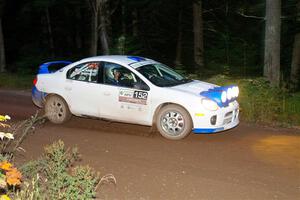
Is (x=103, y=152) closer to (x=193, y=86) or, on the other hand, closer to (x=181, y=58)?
(x=193, y=86)

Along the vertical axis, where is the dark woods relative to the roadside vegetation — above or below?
above

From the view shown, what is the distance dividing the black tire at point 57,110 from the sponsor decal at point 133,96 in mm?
1587

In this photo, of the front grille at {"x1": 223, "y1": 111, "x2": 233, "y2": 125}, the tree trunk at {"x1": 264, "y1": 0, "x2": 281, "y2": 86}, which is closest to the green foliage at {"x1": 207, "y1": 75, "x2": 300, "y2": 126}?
the tree trunk at {"x1": 264, "y1": 0, "x2": 281, "y2": 86}

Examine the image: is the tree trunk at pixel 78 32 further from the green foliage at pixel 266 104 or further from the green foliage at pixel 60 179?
the green foliage at pixel 60 179

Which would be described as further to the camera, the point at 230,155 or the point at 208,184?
the point at 230,155

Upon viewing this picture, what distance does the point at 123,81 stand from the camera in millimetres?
10430

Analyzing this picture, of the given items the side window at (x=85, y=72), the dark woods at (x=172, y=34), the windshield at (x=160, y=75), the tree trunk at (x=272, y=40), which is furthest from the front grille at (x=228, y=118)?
the dark woods at (x=172, y=34)

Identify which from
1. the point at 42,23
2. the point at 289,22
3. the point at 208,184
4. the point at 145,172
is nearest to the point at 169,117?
the point at 145,172

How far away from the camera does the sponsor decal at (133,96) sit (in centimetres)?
1010

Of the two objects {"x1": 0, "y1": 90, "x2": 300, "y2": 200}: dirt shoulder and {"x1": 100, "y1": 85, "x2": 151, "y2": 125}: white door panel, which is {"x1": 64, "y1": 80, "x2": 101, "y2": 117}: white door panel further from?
{"x1": 0, "y1": 90, "x2": 300, "y2": 200}: dirt shoulder

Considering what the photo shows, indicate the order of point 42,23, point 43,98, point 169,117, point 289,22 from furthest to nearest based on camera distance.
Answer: point 42,23 → point 289,22 → point 43,98 → point 169,117

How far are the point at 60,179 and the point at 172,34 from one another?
26.0 metres

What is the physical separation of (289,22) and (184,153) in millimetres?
13032

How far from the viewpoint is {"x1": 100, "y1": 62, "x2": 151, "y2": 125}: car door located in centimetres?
1013
